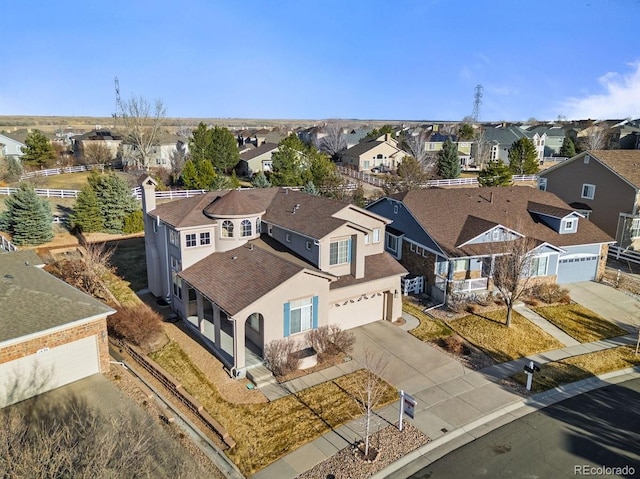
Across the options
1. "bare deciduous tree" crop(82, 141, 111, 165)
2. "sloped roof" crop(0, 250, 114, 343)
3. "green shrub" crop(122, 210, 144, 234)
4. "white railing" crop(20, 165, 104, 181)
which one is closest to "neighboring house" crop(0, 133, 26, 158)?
"bare deciduous tree" crop(82, 141, 111, 165)

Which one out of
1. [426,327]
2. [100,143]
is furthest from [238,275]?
[100,143]

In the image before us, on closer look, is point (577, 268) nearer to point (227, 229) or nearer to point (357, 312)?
point (357, 312)

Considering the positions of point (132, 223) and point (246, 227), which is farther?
point (132, 223)

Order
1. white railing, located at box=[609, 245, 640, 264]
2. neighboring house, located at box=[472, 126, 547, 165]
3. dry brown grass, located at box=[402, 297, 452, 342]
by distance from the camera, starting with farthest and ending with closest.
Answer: neighboring house, located at box=[472, 126, 547, 165]
white railing, located at box=[609, 245, 640, 264]
dry brown grass, located at box=[402, 297, 452, 342]

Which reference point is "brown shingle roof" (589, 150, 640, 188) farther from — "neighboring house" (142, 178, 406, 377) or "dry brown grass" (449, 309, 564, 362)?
"neighboring house" (142, 178, 406, 377)

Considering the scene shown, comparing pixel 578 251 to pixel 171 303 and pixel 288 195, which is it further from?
pixel 171 303

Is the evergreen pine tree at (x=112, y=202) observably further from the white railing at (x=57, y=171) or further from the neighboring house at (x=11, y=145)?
the neighboring house at (x=11, y=145)

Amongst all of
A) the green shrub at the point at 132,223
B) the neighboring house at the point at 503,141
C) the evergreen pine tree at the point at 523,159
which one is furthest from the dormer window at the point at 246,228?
the neighboring house at the point at 503,141

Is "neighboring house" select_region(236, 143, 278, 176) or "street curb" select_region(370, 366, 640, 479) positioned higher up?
"neighboring house" select_region(236, 143, 278, 176)
